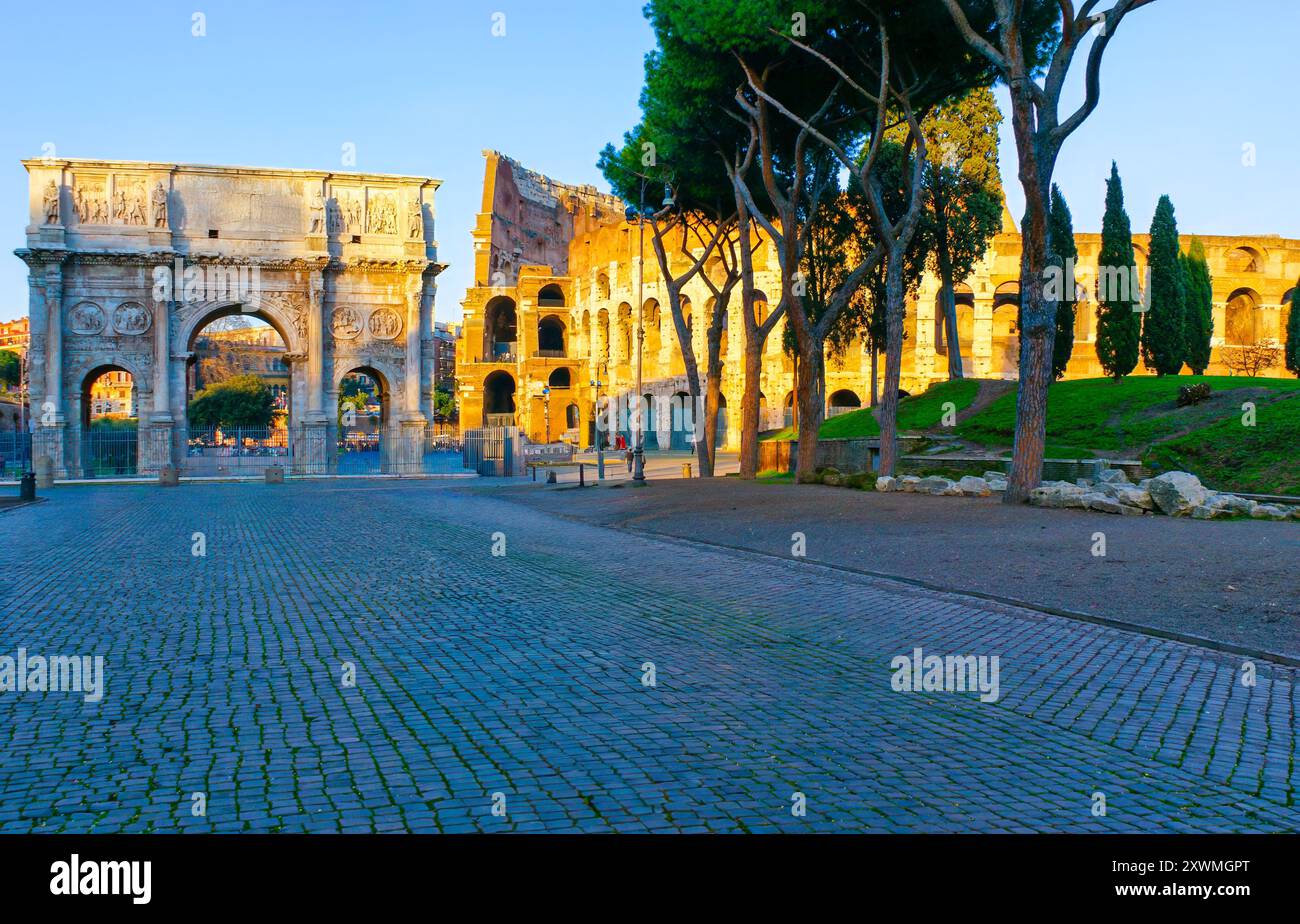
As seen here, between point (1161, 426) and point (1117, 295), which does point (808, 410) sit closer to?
point (1161, 426)

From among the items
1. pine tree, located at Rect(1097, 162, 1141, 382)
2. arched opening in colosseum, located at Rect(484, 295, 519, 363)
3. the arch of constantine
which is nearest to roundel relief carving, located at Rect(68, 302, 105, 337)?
the arch of constantine

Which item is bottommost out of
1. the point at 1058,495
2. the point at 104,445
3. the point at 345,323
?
the point at 1058,495

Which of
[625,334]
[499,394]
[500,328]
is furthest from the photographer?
[500,328]

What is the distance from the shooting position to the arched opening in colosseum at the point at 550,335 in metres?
71.6

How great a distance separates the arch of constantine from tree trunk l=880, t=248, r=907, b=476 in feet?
65.3

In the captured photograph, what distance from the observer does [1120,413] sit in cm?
2661

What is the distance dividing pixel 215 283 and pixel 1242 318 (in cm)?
4985

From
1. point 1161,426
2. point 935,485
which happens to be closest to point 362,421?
point 1161,426

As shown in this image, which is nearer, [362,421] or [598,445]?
[598,445]

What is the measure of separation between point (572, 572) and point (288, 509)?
11.5m

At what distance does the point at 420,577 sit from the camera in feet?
34.2

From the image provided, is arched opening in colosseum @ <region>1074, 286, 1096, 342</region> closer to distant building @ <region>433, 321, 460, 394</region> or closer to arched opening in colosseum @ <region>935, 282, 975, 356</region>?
arched opening in colosseum @ <region>935, 282, 975, 356</region>
